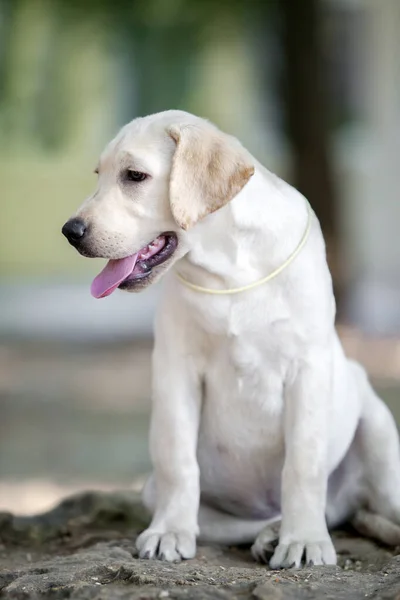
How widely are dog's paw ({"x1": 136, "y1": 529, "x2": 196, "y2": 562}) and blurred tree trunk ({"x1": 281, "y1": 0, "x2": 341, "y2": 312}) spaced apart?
325 inches

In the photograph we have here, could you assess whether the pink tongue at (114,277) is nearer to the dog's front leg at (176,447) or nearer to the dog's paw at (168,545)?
the dog's front leg at (176,447)

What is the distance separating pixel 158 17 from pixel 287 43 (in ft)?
13.6

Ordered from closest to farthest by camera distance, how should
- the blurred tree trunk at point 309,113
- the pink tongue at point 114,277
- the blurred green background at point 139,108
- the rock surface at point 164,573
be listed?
the rock surface at point 164,573 → the pink tongue at point 114,277 → the blurred tree trunk at point 309,113 → the blurred green background at point 139,108

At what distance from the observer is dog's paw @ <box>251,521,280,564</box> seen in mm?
3672

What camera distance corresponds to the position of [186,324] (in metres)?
3.62

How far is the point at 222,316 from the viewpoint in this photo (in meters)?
3.53

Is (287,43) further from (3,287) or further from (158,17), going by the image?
(3,287)

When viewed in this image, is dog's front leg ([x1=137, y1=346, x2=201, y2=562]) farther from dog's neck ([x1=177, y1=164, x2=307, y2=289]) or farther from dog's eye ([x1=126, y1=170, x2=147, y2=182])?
dog's eye ([x1=126, y1=170, x2=147, y2=182])

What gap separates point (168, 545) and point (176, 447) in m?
0.33

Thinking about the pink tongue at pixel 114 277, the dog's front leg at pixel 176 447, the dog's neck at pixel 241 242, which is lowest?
the dog's front leg at pixel 176 447

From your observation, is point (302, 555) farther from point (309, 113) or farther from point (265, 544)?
point (309, 113)

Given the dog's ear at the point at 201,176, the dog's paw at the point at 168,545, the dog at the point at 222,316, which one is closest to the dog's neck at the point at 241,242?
the dog at the point at 222,316

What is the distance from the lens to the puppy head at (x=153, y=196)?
11.0 ft

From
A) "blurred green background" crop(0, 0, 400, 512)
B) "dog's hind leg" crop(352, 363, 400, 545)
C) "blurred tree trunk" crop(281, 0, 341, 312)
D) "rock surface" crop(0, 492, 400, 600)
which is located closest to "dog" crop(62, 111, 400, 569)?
"rock surface" crop(0, 492, 400, 600)
